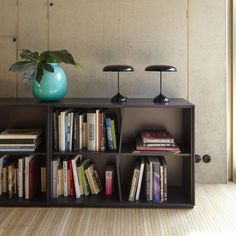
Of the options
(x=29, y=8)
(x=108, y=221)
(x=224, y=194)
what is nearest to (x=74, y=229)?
(x=108, y=221)

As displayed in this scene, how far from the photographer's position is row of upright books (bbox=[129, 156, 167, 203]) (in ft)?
8.55

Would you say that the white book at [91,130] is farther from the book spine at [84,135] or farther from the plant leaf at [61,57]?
the plant leaf at [61,57]

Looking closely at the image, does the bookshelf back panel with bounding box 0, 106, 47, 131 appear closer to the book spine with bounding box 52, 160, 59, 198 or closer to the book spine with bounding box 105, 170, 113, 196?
the book spine with bounding box 52, 160, 59, 198

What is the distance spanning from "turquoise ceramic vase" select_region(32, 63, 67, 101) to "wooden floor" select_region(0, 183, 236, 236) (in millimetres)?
885

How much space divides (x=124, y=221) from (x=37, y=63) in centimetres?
134

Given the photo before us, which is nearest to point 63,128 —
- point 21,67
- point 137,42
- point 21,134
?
point 21,134

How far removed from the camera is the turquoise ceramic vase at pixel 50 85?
8.63 feet

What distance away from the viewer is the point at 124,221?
2379 mm

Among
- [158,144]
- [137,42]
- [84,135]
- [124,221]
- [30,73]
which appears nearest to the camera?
[124,221]

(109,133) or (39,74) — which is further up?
(39,74)

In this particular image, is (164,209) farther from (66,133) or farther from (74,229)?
(66,133)

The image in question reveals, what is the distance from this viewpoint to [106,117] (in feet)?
8.93

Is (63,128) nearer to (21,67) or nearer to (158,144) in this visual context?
(21,67)

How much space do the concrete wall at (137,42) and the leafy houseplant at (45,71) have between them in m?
0.39
